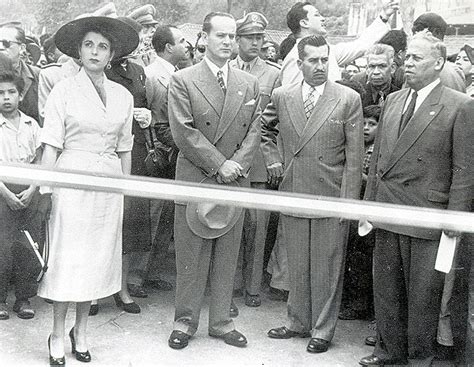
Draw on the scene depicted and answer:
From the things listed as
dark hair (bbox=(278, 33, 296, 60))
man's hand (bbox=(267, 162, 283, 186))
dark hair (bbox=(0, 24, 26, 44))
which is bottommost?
man's hand (bbox=(267, 162, 283, 186))

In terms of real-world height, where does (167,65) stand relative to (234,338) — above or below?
above

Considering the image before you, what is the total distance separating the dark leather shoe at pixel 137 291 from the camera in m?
3.68

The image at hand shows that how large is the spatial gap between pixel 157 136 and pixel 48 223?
0.86 metres

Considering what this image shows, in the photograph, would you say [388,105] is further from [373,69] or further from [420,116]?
[373,69]

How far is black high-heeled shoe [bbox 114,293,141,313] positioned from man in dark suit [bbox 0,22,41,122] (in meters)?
1.01

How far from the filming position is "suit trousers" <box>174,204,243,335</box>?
3.20 metres

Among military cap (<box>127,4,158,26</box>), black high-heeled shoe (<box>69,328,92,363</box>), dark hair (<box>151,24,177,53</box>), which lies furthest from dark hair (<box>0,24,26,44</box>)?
black high-heeled shoe (<box>69,328,92,363</box>)

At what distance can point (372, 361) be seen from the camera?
3.00 metres

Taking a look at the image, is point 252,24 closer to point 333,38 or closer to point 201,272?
point 333,38

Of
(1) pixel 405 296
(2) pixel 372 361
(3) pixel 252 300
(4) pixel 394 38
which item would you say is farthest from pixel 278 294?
(4) pixel 394 38

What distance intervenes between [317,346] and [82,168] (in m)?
1.30

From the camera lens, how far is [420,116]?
2795mm

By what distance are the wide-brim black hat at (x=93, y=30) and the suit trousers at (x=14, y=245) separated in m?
0.79

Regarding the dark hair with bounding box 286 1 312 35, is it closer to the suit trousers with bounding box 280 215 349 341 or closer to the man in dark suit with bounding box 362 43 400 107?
the man in dark suit with bounding box 362 43 400 107
